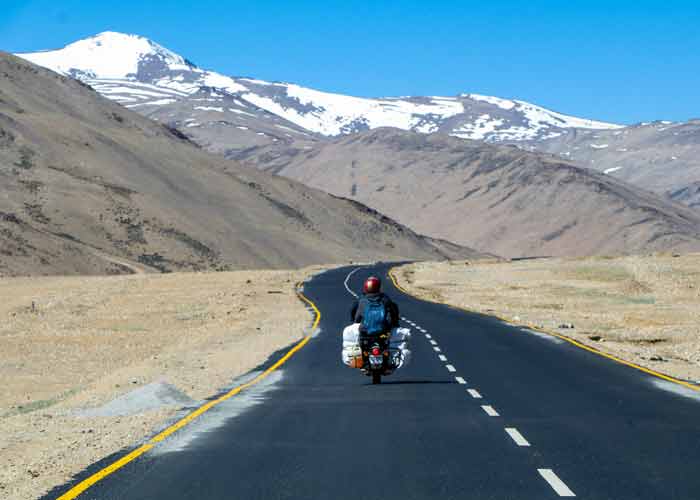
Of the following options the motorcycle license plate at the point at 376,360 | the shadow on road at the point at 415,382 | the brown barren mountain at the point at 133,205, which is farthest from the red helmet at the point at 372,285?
the brown barren mountain at the point at 133,205

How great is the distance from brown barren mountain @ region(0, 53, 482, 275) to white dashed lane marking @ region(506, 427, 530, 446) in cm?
7638

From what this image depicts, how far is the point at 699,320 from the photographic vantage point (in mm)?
45781

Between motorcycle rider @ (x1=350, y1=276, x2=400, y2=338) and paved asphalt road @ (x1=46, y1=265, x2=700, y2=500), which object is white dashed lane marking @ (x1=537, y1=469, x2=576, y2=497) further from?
motorcycle rider @ (x1=350, y1=276, x2=400, y2=338)

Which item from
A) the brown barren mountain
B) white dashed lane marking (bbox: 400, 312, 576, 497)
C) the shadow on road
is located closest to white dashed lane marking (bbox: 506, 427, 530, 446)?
white dashed lane marking (bbox: 400, 312, 576, 497)

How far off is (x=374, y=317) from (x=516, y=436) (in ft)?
15.8

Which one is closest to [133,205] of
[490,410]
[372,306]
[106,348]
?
[106,348]

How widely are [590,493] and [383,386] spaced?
9.43 meters

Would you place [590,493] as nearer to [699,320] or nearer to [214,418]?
[214,418]

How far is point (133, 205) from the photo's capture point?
412ft

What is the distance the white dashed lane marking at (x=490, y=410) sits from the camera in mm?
14969

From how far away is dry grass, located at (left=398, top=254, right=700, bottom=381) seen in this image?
33.9 m

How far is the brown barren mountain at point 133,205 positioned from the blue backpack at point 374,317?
236 feet

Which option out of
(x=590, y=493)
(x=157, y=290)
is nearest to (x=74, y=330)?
(x=157, y=290)

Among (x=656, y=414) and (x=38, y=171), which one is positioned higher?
(x=38, y=171)
